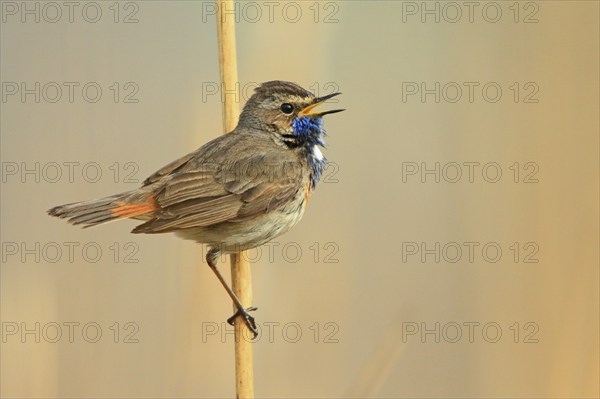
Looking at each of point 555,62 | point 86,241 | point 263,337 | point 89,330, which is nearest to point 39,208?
point 86,241

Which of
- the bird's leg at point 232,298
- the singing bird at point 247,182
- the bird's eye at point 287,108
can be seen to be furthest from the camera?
the bird's eye at point 287,108

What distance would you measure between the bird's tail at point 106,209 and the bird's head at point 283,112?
0.63 m

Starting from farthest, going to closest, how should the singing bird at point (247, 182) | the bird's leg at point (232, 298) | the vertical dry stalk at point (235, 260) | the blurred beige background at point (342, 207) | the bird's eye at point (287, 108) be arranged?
the blurred beige background at point (342, 207)
the bird's eye at point (287, 108)
the bird's leg at point (232, 298)
the singing bird at point (247, 182)
the vertical dry stalk at point (235, 260)

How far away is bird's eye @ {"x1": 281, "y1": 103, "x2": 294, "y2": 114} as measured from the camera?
3.66 m

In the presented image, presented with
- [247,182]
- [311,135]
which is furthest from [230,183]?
[311,135]

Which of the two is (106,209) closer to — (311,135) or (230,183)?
(230,183)

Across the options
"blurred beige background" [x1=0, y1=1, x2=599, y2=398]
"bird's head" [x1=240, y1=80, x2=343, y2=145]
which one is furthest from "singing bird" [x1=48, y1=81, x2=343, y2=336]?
"blurred beige background" [x1=0, y1=1, x2=599, y2=398]

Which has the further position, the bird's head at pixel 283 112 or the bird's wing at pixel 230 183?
the bird's head at pixel 283 112

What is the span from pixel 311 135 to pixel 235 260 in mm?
669

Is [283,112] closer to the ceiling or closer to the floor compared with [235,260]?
closer to the ceiling

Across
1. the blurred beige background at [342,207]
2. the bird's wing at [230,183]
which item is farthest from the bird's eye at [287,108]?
the blurred beige background at [342,207]

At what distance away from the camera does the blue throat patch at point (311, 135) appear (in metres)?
3.69

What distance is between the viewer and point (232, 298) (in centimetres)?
363

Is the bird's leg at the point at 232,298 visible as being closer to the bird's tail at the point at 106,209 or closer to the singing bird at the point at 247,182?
Result: the singing bird at the point at 247,182
